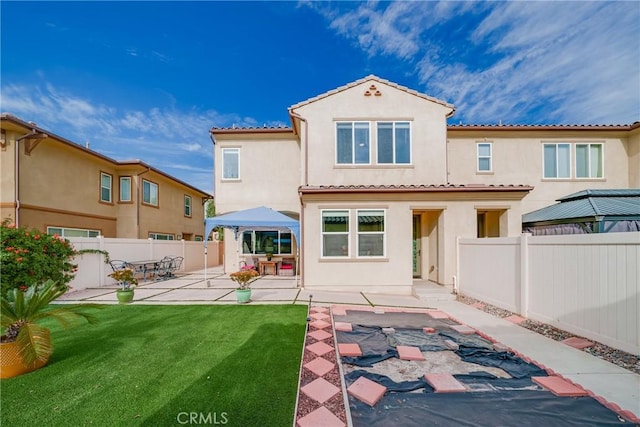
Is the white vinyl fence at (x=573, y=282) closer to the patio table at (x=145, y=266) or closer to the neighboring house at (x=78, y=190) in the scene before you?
the patio table at (x=145, y=266)

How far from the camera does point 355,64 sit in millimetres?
14352

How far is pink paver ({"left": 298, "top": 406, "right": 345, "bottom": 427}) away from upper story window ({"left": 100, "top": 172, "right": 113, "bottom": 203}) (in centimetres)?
1652

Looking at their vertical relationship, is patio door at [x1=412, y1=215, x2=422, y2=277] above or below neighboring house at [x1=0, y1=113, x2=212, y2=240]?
below

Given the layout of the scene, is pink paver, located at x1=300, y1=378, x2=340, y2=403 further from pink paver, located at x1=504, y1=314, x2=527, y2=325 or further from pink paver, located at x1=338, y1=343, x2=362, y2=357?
pink paver, located at x1=504, y1=314, x2=527, y2=325

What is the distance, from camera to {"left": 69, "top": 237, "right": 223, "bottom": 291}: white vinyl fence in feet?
31.1

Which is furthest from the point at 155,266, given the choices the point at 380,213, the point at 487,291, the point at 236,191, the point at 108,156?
the point at 487,291

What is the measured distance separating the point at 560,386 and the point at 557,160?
1331 centimetres

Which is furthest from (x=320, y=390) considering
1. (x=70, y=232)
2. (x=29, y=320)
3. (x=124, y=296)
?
(x=70, y=232)

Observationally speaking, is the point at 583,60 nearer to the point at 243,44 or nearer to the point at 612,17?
the point at 612,17

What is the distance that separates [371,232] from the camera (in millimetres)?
9094

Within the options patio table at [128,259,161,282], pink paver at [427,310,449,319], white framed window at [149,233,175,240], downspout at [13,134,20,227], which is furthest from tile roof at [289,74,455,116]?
white framed window at [149,233,175,240]

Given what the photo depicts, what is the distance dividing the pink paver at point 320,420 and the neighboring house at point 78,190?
44.2 ft

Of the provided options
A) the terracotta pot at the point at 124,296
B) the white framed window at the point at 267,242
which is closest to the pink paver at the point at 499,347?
the terracotta pot at the point at 124,296

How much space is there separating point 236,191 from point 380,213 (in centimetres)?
813
